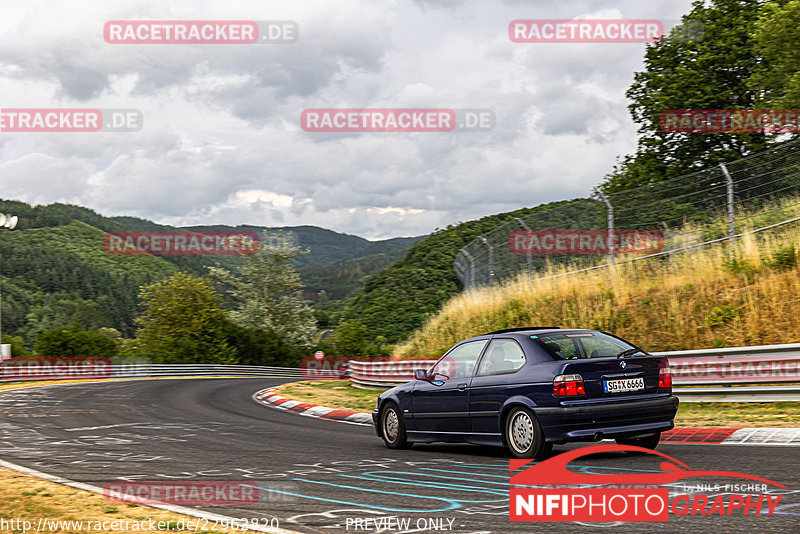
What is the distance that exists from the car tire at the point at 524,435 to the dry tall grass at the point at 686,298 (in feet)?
23.9

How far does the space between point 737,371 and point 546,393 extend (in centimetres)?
592

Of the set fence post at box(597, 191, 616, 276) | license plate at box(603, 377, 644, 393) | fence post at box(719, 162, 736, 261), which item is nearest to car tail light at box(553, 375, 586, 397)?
license plate at box(603, 377, 644, 393)

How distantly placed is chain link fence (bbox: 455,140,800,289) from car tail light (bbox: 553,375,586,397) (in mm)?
9703

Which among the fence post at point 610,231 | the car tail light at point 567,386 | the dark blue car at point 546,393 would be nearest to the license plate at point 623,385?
the dark blue car at point 546,393

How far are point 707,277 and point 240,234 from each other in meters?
60.0

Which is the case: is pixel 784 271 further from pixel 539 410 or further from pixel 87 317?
pixel 87 317

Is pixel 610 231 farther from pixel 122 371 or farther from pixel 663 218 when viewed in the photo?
pixel 122 371

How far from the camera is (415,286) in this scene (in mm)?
65250

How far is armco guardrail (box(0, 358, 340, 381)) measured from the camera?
40.0m

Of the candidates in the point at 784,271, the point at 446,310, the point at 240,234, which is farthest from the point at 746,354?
the point at 240,234

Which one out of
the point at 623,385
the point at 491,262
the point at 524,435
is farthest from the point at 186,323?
the point at 623,385

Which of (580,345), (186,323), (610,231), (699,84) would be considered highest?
(699,84)

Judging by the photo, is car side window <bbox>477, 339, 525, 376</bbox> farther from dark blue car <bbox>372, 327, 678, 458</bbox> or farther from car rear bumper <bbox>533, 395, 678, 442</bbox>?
car rear bumper <bbox>533, 395, 678, 442</bbox>

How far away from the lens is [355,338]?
57.0m
